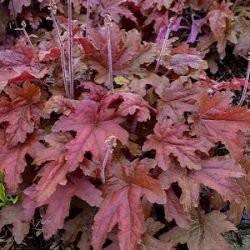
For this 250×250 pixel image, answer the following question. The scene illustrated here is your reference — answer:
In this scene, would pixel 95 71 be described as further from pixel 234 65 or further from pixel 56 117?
pixel 234 65

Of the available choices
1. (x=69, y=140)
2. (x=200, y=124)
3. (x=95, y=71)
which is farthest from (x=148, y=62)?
(x=69, y=140)

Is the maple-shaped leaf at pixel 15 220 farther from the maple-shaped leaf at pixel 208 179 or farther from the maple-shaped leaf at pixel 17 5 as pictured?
the maple-shaped leaf at pixel 17 5

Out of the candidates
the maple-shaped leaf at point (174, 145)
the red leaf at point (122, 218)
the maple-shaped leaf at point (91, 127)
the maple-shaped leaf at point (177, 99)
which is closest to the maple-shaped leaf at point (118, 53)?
the maple-shaped leaf at point (177, 99)

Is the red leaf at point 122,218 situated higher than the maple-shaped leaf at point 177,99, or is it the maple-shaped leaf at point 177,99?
the maple-shaped leaf at point 177,99

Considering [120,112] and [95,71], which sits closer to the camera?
[120,112]

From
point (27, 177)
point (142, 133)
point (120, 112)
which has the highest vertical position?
point (120, 112)

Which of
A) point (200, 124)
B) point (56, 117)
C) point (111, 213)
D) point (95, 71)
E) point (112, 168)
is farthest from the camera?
point (95, 71)

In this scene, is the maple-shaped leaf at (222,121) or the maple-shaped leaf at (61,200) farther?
the maple-shaped leaf at (222,121)
